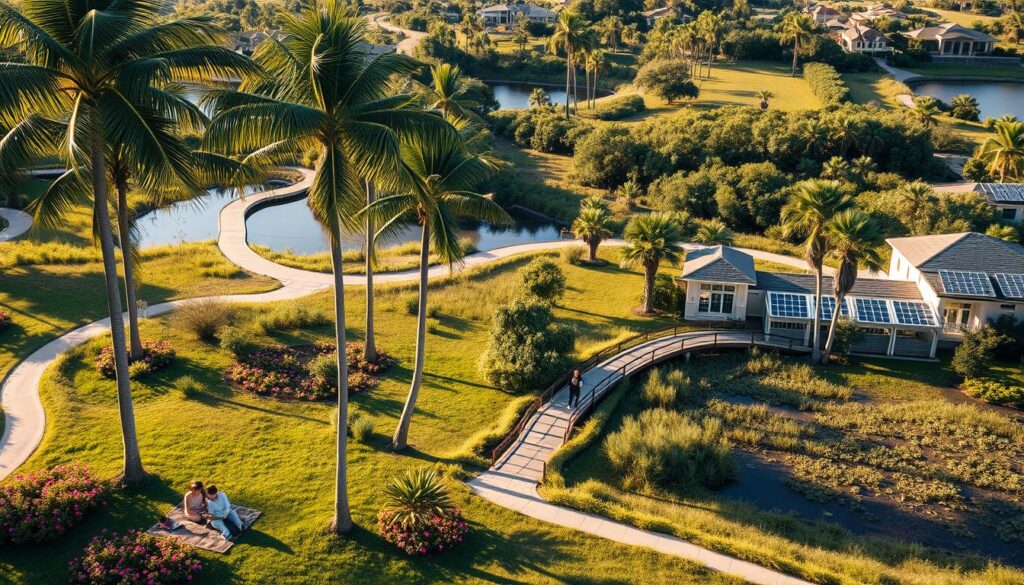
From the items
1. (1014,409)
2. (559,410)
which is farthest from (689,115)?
(559,410)

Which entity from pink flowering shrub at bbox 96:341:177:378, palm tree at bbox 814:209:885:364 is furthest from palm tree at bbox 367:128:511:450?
palm tree at bbox 814:209:885:364

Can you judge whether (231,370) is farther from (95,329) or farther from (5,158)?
(5,158)

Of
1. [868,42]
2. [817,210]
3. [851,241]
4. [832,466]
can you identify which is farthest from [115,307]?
[868,42]

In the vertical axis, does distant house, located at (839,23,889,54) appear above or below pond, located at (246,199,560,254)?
above

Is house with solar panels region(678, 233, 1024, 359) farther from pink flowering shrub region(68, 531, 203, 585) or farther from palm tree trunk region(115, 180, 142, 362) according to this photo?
pink flowering shrub region(68, 531, 203, 585)

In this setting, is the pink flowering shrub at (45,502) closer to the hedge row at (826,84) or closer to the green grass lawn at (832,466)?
the green grass lawn at (832,466)

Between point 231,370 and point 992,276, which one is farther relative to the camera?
point 992,276

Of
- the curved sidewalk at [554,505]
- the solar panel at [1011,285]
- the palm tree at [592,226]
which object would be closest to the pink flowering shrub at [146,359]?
the curved sidewalk at [554,505]

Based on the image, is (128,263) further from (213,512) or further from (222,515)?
(222,515)
